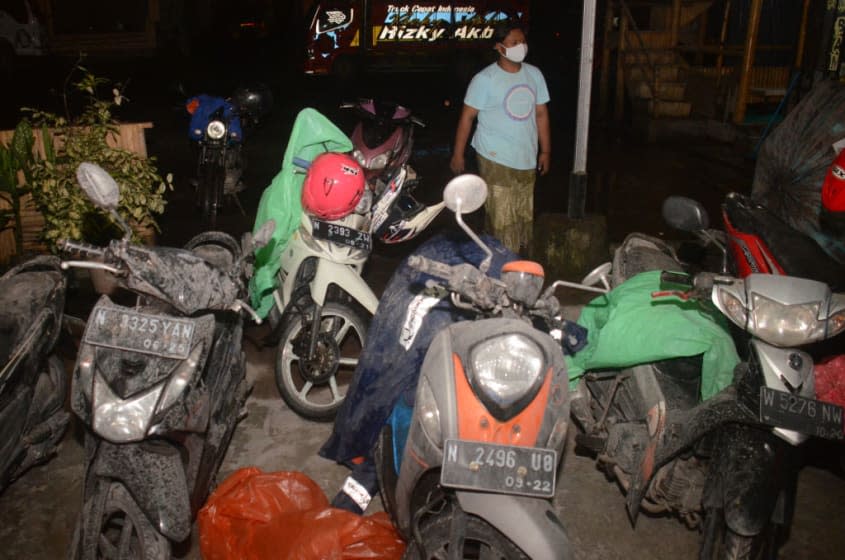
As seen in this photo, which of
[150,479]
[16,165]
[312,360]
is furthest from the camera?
[16,165]

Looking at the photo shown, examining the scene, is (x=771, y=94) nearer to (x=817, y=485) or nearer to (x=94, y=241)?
(x=817, y=485)

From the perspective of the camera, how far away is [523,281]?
2.72 metres

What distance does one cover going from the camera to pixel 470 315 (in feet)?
11.1

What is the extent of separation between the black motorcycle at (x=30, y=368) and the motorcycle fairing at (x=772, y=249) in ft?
12.1

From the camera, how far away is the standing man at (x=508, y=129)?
546 cm

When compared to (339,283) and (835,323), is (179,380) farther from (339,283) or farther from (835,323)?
(835,323)

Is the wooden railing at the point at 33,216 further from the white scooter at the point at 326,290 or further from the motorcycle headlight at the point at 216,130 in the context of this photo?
the white scooter at the point at 326,290

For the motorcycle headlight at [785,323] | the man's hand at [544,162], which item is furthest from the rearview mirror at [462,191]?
the man's hand at [544,162]

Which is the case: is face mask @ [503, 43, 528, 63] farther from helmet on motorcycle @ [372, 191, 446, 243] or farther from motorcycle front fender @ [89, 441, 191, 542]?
motorcycle front fender @ [89, 441, 191, 542]

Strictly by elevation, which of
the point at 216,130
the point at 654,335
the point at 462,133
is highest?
the point at 462,133

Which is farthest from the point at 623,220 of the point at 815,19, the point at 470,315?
the point at 470,315

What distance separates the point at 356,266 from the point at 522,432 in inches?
83.9

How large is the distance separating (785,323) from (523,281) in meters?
1.01

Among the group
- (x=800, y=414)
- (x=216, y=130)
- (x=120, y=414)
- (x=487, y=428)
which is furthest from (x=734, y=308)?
(x=216, y=130)
